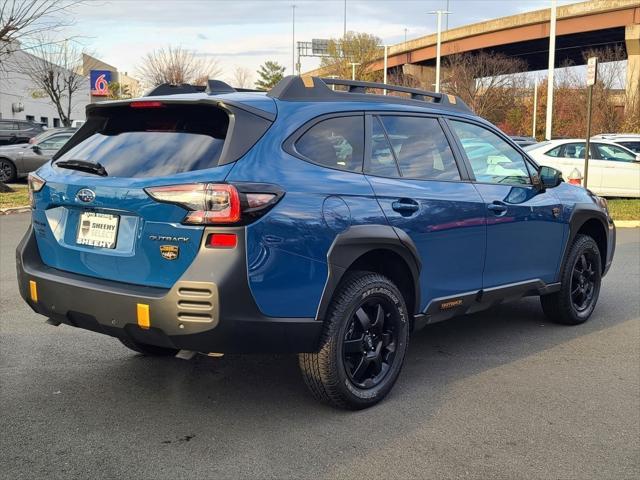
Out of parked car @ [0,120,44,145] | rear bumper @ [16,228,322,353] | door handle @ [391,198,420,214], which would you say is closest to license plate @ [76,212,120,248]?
rear bumper @ [16,228,322,353]

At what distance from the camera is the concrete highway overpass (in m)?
40.4

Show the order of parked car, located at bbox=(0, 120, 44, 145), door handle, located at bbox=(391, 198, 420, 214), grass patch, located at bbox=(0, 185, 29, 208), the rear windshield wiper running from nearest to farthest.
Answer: the rear windshield wiper
door handle, located at bbox=(391, 198, 420, 214)
grass patch, located at bbox=(0, 185, 29, 208)
parked car, located at bbox=(0, 120, 44, 145)

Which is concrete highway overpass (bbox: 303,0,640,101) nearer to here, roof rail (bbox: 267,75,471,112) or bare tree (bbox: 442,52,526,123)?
bare tree (bbox: 442,52,526,123)

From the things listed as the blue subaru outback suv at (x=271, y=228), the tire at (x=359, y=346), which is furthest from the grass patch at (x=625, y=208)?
the tire at (x=359, y=346)

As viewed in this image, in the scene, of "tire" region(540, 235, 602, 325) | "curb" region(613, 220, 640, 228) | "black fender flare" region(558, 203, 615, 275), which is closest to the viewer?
"black fender flare" region(558, 203, 615, 275)

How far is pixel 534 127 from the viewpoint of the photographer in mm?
54719

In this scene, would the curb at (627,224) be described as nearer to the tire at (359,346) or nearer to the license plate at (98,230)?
the tire at (359,346)

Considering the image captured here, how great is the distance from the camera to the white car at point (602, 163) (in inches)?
645

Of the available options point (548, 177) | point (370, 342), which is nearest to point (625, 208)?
point (548, 177)

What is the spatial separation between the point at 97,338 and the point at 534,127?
53.6 m

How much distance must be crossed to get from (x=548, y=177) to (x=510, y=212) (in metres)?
0.71

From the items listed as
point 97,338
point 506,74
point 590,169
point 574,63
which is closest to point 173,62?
point 506,74

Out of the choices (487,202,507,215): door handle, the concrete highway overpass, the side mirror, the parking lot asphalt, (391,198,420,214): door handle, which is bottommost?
the parking lot asphalt

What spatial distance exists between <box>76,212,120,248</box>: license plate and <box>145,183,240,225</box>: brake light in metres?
0.47
